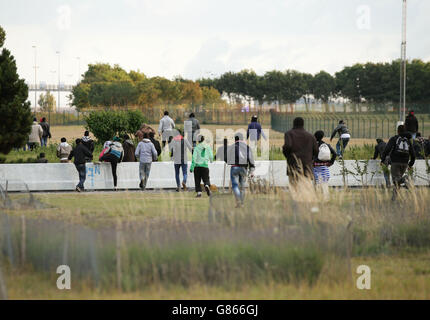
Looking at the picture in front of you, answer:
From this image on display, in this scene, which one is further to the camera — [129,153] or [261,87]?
[261,87]

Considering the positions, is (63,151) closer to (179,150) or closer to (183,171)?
(183,171)

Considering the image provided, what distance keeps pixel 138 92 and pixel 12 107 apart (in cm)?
8907

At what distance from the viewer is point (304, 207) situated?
1085 cm

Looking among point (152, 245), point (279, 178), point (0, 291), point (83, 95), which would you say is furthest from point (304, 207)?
point (83, 95)

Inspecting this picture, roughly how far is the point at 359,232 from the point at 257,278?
3.53 metres

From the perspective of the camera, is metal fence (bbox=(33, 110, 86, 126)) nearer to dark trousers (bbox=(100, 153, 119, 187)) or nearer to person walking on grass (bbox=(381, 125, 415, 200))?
dark trousers (bbox=(100, 153, 119, 187))

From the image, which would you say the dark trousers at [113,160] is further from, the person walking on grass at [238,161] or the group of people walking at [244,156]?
the person walking on grass at [238,161]

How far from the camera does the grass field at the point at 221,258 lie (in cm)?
888

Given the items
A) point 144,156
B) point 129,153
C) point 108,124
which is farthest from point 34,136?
point 144,156

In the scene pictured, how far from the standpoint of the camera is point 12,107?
25953 mm

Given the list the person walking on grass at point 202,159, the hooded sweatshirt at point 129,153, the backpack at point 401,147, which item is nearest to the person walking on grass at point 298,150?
the backpack at point 401,147
